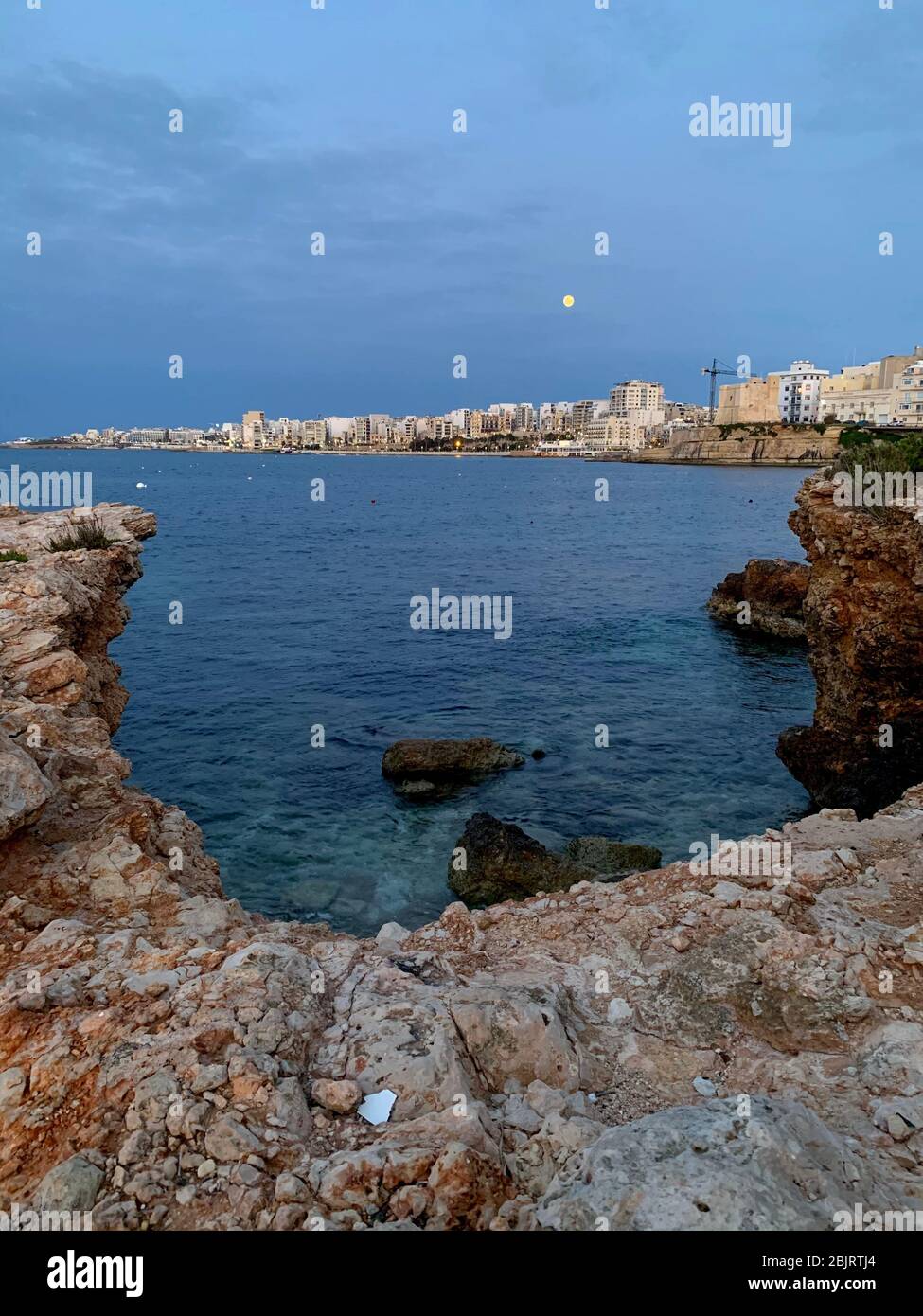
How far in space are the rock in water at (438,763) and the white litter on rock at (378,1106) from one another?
54.5 ft

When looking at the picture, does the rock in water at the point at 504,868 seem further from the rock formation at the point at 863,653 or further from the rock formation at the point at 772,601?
the rock formation at the point at 772,601

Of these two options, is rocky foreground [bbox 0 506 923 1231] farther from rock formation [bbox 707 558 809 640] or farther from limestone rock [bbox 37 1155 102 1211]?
rock formation [bbox 707 558 809 640]

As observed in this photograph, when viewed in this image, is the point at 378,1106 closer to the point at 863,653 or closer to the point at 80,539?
the point at 80,539

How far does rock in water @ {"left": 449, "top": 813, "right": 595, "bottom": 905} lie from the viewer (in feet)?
54.3

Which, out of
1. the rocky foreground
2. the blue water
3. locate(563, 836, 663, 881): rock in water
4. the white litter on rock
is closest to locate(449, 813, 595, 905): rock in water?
locate(563, 836, 663, 881): rock in water

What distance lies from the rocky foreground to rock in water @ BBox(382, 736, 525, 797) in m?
12.7

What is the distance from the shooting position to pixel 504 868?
55.7 ft

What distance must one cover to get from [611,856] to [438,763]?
6795 millimetres

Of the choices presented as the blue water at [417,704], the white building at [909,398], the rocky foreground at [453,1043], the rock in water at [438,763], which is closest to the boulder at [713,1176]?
the rocky foreground at [453,1043]

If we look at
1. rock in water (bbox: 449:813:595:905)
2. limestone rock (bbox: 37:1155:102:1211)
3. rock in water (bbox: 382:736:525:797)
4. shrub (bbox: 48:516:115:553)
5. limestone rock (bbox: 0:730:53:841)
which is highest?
shrub (bbox: 48:516:115:553)

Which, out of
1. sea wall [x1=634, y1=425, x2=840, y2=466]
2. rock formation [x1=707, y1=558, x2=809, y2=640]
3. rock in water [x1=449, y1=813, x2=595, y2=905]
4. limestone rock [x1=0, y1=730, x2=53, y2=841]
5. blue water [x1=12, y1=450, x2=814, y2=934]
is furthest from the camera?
sea wall [x1=634, y1=425, x2=840, y2=466]

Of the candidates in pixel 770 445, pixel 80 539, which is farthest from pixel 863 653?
pixel 770 445
